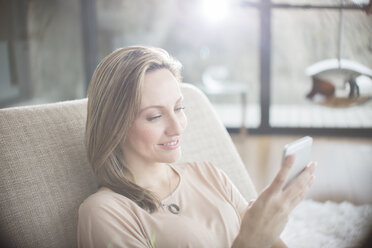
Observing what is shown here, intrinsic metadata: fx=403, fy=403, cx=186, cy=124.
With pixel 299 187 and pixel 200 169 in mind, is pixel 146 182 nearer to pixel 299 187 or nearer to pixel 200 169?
pixel 200 169

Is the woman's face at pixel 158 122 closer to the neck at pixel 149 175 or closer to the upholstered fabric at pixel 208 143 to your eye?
the neck at pixel 149 175

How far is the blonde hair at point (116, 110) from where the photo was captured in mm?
921

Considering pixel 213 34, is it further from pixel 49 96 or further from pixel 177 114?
pixel 177 114

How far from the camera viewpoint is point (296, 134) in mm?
4250

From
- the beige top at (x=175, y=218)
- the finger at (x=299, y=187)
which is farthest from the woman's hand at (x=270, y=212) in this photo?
the beige top at (x=175, y=218)

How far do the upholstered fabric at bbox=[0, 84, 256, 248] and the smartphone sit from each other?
1.81ft

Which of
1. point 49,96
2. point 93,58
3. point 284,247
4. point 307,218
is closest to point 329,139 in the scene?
point 307,218

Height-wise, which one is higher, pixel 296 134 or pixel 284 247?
pixel 284 247

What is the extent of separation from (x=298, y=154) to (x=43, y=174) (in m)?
0.64

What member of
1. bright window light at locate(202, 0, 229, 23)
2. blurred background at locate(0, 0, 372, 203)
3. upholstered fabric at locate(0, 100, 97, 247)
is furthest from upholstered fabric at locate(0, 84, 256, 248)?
bright window light at locate(202, 0, 229, 23)

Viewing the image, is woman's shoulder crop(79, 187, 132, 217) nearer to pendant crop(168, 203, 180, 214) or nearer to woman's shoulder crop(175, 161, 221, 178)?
pendant crop(168, 203, 180, 214)

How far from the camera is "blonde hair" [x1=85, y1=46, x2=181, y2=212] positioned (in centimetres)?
92

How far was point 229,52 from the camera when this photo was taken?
4254 millimetres

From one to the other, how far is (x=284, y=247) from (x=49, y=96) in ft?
11.6
